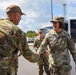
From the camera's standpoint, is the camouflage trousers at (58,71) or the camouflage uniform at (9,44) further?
the camouflage trousers at (58,71)

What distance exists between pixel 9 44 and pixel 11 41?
5cm

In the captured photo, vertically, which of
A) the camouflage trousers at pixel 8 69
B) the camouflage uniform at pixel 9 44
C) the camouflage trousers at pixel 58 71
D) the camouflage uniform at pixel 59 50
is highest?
the camouflage uniform at pixel 9 44

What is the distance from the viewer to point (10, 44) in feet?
16.6

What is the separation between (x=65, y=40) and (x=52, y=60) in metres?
0.51

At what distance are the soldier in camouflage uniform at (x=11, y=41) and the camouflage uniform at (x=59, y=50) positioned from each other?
Answer: 7.32ft

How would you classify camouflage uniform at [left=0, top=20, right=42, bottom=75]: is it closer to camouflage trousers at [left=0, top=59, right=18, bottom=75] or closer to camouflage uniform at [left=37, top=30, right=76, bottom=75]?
camouflage trousers at [left=0, top=59, right=18, bottom=75]

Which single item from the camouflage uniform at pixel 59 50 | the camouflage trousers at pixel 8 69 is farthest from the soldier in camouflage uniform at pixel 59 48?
the camouflage trousers at pixel 8 69

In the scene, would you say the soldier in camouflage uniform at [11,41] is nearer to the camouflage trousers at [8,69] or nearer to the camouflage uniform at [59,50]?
the camouflage trousers at [8,69]

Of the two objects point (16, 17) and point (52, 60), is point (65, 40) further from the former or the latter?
point (16, 17)

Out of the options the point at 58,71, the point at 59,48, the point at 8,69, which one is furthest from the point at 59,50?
the point at 8,69

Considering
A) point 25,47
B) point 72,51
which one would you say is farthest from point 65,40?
point 25,47

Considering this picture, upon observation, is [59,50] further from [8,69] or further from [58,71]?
[8,69]

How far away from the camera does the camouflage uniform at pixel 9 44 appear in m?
5.01

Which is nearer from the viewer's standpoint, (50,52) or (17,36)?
(17,36)
